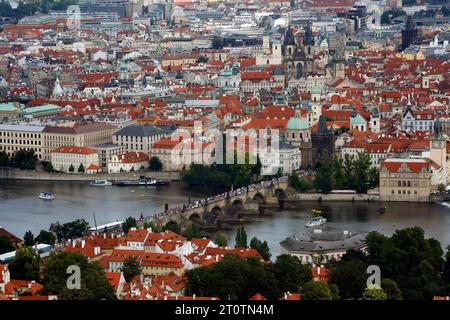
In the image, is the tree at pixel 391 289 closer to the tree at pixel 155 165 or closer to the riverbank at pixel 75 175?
the riverbank at pixel 75 175

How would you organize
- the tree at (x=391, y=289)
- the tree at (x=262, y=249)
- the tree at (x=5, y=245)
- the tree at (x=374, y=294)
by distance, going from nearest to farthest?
the tree at (x=374, y=294), the tree at (x=391, y=289), the tree at (x=262, y=249), the tree at (x=5, y=245)

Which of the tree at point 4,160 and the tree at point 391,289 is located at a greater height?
the tree at point 391,289

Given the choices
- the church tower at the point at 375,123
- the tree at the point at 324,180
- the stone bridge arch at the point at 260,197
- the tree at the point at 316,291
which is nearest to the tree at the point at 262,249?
the tree at the point at 316,291

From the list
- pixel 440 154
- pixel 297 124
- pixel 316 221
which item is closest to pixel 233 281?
pixel 316 221

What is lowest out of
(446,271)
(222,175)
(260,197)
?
(260,197)

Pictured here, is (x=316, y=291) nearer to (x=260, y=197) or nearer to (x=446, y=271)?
(x=446, y=271)
